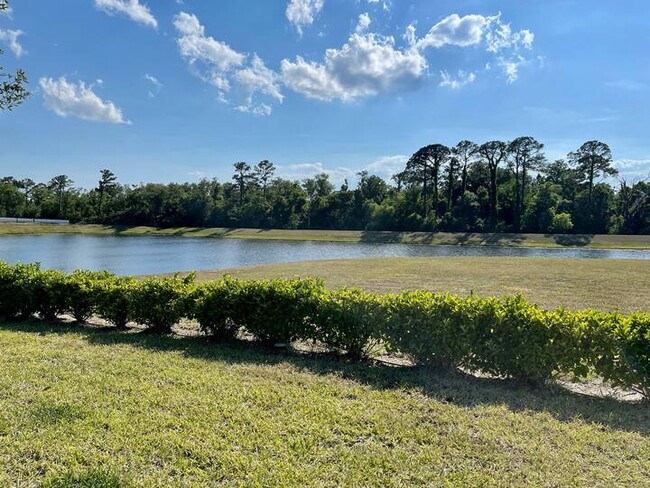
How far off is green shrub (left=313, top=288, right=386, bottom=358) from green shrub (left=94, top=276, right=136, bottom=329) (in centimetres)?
313

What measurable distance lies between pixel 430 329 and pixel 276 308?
2003 mm

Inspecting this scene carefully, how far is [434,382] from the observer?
4.39 metres

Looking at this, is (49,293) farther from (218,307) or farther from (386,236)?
(386,236)

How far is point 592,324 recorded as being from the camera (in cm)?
421

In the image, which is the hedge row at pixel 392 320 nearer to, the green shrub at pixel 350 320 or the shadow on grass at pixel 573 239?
the green shrub at pixel 350 320

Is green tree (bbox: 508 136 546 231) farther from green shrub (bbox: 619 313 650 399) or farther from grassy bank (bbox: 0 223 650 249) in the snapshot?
green shrub (bbox: 619 313 650 399)

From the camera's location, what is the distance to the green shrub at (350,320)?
5.10m

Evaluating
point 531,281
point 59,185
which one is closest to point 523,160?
point 531,281

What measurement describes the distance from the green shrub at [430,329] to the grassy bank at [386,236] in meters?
45.2

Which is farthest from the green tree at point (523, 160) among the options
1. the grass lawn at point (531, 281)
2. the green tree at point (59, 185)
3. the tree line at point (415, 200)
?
the green tree at point (59, 185)

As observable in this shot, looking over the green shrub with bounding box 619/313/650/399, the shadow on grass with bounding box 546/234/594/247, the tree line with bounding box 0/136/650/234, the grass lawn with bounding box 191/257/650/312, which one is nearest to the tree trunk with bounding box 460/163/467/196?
the tree line with bounding box 0/136/650/234

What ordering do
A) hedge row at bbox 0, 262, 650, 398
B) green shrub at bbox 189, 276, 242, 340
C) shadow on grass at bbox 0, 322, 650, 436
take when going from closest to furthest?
shadow on grass at bbox 0, 322, 650, 436 < hedge row at bbox 0, 262, 650, 398 < green shrub at bbox 189, 276, 242, 340

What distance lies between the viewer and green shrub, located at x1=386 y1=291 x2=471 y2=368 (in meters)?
4.63

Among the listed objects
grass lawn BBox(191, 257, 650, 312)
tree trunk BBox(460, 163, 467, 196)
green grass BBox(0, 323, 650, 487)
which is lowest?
grass lawn BBox(191, 257, 650, 312)
